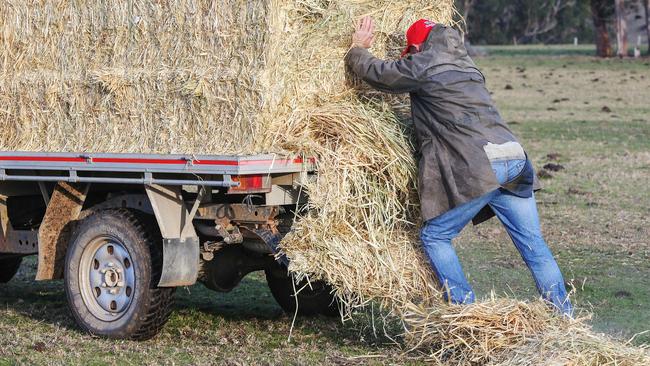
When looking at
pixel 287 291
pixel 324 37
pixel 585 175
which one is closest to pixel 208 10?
pixel 324 37

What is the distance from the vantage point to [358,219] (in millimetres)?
7480

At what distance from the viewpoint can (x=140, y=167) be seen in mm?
7656

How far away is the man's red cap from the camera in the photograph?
24.9 ft

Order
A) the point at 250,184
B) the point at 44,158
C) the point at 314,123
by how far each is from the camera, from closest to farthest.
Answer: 1. the point at 250,184
2. the point at 314,123
3. the point at 44,158

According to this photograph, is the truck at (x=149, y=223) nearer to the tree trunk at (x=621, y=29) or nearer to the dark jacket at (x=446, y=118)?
the dark jacket at (x=446, y=118)

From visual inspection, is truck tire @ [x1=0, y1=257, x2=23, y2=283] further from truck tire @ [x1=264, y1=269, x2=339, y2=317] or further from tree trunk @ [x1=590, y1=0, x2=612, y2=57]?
tree trunk @ [x1=590, y1=0, x2=612, y2=57]

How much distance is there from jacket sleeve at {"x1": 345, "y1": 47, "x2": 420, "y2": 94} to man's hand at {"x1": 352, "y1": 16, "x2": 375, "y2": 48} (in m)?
0.12

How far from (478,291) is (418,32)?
9.00ft

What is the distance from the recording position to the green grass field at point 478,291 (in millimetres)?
7656

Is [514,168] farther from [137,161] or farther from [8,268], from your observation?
[8,268]

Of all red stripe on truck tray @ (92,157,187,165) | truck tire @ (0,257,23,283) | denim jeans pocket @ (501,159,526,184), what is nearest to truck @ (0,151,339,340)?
red stripe on truck tray @ (92,157,187,165)

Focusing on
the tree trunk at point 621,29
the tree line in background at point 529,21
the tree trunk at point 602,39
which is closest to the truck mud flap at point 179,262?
the tree trunk at point 621,29

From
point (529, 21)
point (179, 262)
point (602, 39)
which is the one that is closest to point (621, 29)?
point (602, 39)

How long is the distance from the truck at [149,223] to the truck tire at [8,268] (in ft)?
5.19
